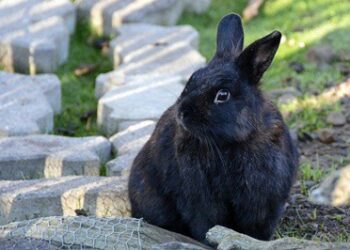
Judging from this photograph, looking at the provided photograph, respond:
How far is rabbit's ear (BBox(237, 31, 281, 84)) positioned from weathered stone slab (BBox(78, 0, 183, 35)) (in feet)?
14.1

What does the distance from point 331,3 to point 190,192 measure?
4997 mm

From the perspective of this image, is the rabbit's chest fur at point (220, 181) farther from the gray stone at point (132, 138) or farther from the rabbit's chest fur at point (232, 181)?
the gray stone at point (132, 138)

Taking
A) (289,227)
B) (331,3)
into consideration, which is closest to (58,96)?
(289,227)

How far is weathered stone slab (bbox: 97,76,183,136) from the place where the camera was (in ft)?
23.5

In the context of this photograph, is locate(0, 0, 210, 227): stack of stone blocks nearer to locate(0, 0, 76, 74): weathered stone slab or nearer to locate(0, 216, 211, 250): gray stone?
locate(0, 0, 76, 74): weathered stone slab

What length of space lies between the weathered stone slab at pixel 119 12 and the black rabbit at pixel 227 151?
3953mm

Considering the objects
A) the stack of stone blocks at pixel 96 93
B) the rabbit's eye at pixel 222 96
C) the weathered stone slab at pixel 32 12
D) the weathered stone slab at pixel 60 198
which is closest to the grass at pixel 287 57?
the stack of stone blocks at pixel 96 93

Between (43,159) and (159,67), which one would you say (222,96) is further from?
(159,67)

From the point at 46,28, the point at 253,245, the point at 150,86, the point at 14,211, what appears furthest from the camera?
the point at 46,28

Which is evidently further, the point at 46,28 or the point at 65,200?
the point at 46,28

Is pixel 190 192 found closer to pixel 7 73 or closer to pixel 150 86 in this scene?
pixel 150 86

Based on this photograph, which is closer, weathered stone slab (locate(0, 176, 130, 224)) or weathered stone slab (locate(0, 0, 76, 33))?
weathered stone slab (locate(0, 176, 130, 224))

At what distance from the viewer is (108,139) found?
6902 mm

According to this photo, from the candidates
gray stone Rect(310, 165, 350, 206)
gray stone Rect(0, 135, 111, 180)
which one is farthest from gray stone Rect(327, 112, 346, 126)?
gray stone Rect(0, 135, 111, 180)
